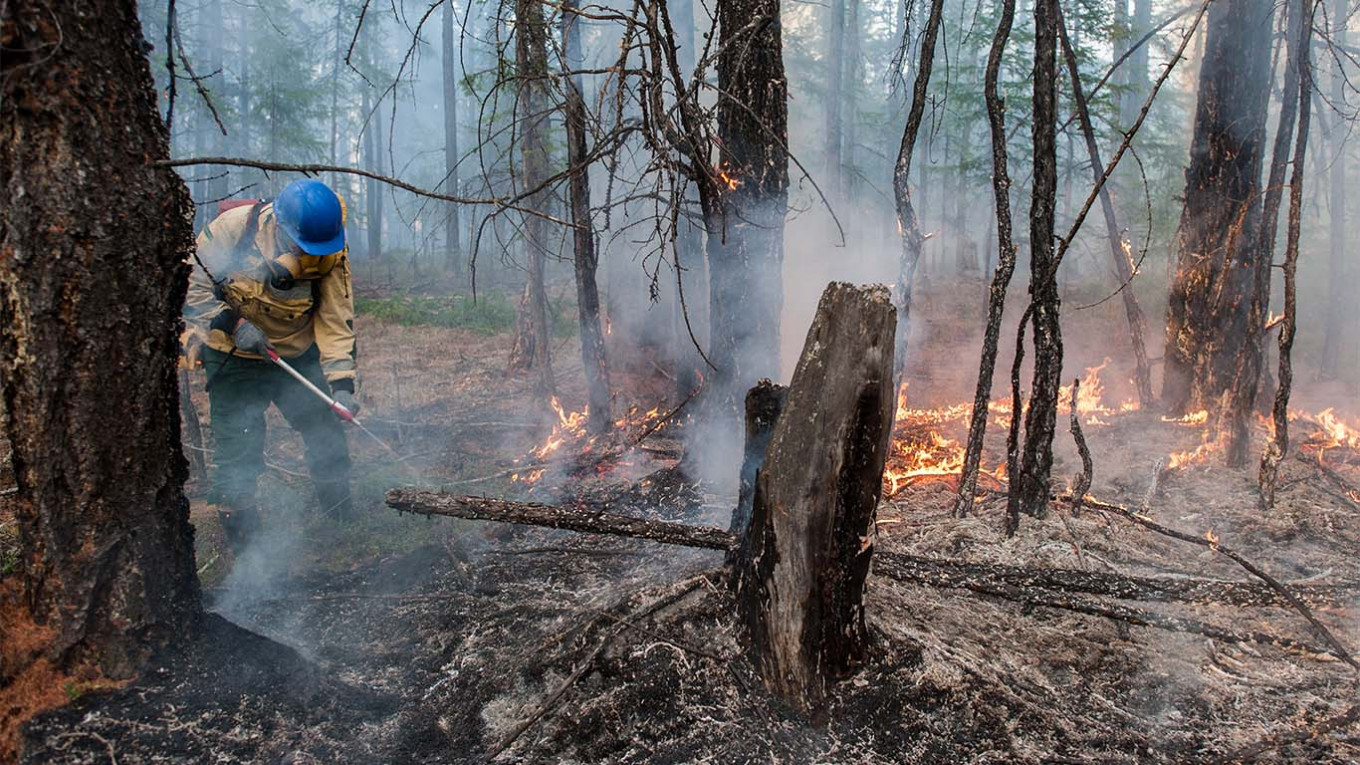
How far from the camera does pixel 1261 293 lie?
18.2 ft

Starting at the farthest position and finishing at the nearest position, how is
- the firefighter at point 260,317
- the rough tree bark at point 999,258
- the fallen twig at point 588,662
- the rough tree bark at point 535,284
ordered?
1. the rough tree bark at point 535,284
2. the firefighter at point 260,317
3. the rough tree bark at point 999,258
4. the fallen twig at point 588,662

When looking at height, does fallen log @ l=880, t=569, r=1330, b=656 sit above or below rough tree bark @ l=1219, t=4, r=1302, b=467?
below

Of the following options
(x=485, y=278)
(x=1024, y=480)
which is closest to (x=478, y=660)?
(x=1024, y=480)

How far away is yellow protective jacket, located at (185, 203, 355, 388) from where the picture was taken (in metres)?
5.18

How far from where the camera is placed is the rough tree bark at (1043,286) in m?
4.30

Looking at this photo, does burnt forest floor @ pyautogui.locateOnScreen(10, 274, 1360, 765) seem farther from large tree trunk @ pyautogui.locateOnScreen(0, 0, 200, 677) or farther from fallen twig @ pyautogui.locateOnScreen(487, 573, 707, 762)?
large tree trunk @ pyautogui.locateOnScreen(0, 0, 200, 677)

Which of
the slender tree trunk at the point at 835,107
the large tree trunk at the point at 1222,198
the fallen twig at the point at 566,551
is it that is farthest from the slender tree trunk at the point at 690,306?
the slender tree trunk at the point at 835,107

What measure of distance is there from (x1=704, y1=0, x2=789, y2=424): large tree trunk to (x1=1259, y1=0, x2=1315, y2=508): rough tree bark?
10.4ft

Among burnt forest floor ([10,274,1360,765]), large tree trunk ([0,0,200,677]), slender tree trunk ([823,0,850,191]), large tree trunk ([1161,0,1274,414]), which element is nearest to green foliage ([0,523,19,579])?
large tree trunk ([0,0,200,677])

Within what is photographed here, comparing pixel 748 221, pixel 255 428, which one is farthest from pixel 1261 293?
pixel 255 428

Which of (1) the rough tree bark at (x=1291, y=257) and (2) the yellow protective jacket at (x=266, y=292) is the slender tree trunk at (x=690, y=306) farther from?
(1) the rough tree bark at (x=1291, y=257)

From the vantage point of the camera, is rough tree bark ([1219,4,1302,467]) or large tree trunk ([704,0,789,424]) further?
large tree trunk ([704,0,789,424])

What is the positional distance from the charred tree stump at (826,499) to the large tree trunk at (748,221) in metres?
2.22

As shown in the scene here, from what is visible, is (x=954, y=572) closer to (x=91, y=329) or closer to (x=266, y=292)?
(x=91, y=329)
